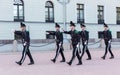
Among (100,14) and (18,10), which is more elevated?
(18,10)

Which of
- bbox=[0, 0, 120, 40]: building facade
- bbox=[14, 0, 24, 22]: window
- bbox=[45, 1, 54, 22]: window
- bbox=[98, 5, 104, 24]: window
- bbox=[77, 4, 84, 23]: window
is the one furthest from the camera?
bbox=[98, 5, 104, 24]: window

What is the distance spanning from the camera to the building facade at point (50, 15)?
40.7m

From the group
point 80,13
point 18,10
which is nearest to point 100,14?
point 80,13

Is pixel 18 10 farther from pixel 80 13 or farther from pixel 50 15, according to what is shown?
pixel 80 13

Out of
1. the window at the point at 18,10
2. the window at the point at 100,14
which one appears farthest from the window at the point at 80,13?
the window at the point at 18,10

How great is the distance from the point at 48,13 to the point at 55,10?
852mm

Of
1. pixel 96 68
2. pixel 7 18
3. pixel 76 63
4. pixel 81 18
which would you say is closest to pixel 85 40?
pixel 76 63

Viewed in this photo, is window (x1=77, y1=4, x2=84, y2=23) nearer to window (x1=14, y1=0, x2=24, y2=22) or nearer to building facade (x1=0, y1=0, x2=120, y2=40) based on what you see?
building facade (x1=0, y1=0, x2=120, y2=40)

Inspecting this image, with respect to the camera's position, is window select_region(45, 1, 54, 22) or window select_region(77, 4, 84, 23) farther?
window select_region(77, 4, 84, 23)

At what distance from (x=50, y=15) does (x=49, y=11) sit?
1.51 ft

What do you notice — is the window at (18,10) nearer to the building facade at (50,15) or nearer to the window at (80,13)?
the building facade at (50,15)

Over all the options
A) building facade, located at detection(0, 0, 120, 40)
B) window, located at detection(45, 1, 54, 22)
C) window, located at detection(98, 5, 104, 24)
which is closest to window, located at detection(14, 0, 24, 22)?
building facade, located at detection(0, 0, 120, 40)

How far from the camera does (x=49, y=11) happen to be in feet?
144

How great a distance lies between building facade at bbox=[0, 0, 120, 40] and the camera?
133 feet
